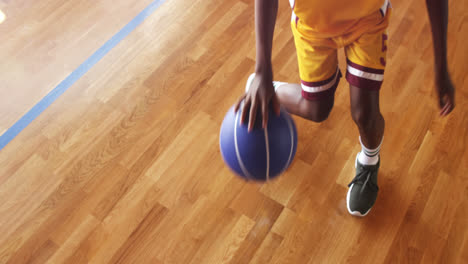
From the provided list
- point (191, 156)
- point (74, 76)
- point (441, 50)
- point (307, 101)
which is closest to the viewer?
point (441, 50)

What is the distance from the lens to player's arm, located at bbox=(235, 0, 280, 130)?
1393 millimetres

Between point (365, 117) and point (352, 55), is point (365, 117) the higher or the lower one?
the lower one

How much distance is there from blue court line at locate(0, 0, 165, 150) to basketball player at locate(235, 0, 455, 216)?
3.81ft

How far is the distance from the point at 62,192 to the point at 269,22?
117cm

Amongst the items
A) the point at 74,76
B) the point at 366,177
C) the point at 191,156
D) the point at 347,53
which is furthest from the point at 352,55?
the point at 74,76

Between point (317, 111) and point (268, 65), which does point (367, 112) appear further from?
point (268, 65)

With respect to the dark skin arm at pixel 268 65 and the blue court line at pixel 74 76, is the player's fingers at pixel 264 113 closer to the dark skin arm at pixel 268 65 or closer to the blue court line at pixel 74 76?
the dark skin arm at pixel 268 65

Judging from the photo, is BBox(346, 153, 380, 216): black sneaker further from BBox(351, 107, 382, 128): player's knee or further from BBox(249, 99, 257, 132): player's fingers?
BBox(249, 99, 257, 132): player's fingers

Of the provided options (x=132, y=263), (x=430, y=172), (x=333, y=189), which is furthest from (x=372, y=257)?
(x=132, y=263)

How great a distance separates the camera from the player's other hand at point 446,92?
5.02 feet

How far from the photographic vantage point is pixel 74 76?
2.34m

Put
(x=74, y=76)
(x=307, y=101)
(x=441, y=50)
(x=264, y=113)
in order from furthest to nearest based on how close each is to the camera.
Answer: (x=74, y=76) < (x=307, y=101) < (x=441, y=50) < (x=264, y=113)

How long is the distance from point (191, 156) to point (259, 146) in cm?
64

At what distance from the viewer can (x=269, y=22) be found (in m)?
1.49
